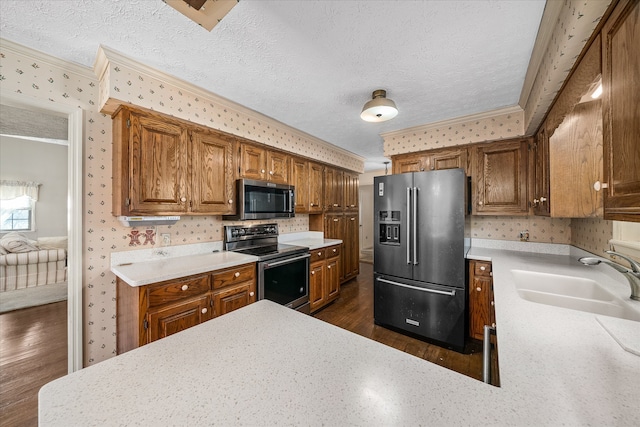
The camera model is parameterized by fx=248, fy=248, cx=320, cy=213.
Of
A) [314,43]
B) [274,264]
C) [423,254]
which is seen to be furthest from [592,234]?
[274,264]

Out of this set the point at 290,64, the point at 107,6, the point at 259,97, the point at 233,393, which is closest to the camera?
the point at 233,393

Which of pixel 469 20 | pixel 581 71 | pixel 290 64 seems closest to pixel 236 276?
pixel 290 64

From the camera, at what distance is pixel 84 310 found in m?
1.93

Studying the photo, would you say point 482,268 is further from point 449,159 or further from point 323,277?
point 323,277

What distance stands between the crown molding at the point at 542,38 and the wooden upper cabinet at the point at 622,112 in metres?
0.37

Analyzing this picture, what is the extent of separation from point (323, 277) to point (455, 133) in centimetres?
246

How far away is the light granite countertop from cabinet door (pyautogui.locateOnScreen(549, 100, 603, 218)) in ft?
3.20

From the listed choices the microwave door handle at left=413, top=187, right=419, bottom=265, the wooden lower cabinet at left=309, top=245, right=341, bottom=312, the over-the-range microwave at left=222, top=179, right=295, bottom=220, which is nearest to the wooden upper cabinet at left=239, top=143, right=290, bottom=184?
the over-the-range microwave at left=222, top=179, right=295, bottom=220

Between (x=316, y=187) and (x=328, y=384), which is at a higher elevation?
(x=316, y=187)

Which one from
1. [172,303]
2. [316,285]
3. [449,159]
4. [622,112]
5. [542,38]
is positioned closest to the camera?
[622,112]

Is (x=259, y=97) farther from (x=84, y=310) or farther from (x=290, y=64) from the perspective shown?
(x=84, y=310)

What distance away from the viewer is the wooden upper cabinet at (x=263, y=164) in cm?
273

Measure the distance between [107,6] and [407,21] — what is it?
1.66 meters

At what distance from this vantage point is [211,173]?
2.42 meters
